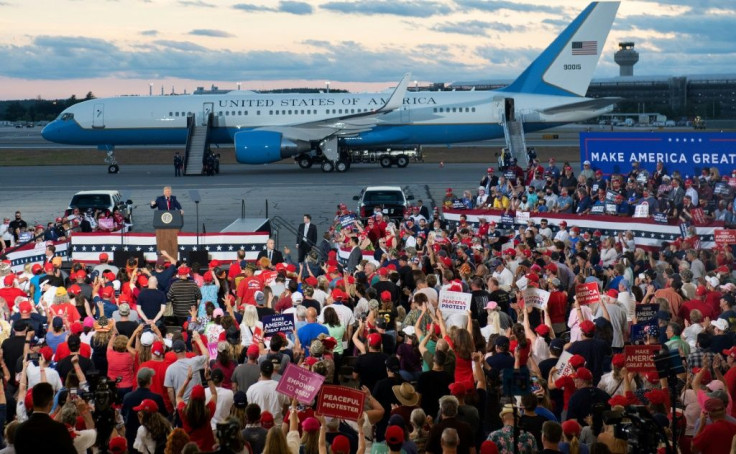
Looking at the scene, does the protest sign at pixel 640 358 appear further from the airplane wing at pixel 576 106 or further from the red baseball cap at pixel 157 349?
the airplane wing at pixel 576 106

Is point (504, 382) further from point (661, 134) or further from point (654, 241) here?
point (661, 134)

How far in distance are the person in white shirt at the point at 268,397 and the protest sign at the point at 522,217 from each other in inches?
574

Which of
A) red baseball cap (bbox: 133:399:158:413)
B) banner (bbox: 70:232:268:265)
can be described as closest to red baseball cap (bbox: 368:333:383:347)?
red baseball cap (bbox: 133:399:158:413)

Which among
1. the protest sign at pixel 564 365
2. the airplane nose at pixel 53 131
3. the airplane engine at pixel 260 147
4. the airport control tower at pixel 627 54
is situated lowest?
the protest sign at pixel 564 365

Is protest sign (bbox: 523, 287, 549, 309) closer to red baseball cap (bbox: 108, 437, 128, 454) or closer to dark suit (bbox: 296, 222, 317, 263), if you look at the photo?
red baseball cap (bbox: 108, 437, 128, 454)

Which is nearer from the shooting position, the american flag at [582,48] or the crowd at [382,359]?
the crowd at [382,359]

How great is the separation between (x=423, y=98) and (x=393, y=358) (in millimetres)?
39257

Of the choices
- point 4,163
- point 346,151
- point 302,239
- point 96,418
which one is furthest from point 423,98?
point 96,418

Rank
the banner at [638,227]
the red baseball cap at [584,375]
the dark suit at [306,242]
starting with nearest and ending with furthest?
1. the red baseball cap at [584,375]
2. the banner at [638,227]
3. the dark suit at [306,242]

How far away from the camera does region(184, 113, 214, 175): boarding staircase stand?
46000 mm

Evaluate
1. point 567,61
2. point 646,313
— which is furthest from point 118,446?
point 567,61

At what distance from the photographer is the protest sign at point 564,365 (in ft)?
34.4

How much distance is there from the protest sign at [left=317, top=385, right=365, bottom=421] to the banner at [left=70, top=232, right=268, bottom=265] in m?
13.6

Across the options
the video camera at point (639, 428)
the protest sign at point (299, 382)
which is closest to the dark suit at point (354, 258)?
the protest sign at point (299, 382)
